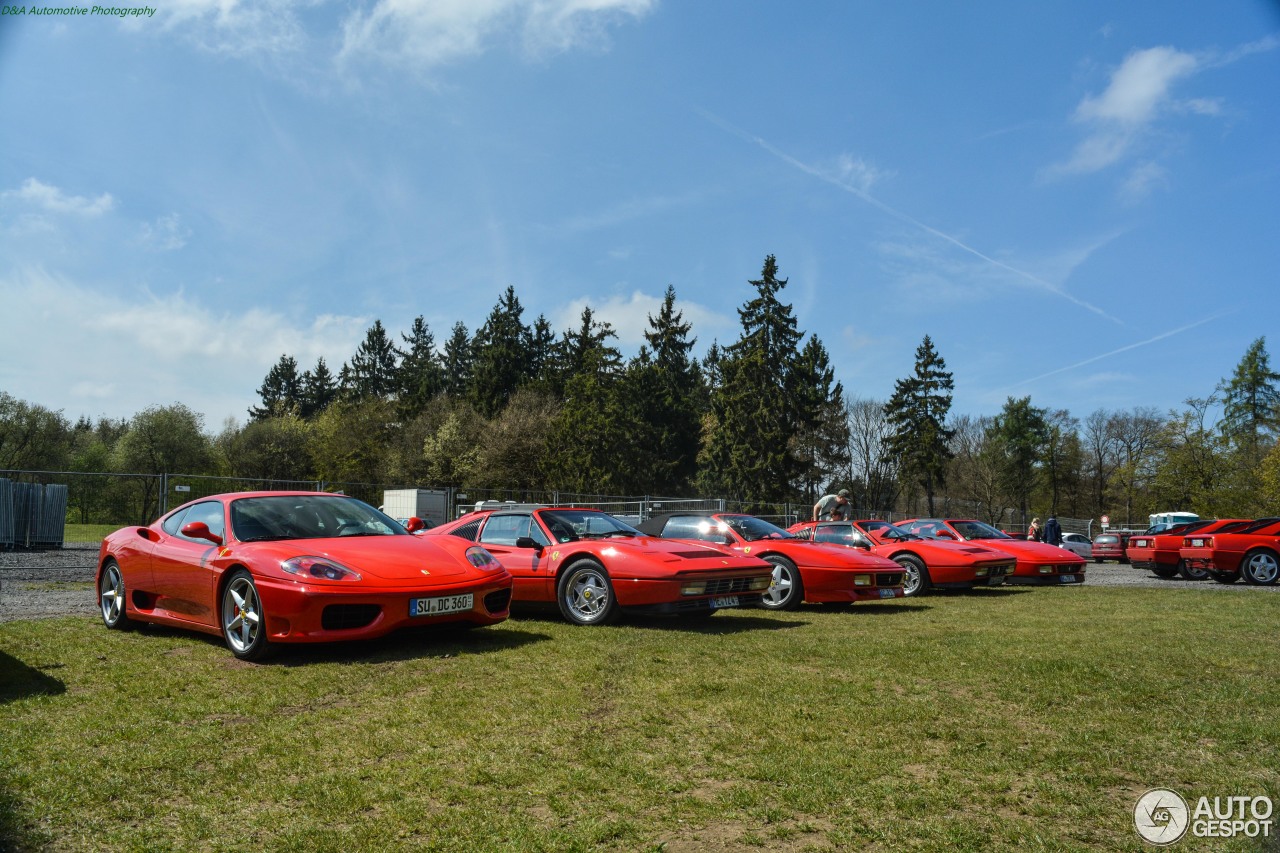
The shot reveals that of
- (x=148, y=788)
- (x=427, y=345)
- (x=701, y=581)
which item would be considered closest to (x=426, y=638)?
(x=701, y=581)

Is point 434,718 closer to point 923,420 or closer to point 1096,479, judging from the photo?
point 923,420

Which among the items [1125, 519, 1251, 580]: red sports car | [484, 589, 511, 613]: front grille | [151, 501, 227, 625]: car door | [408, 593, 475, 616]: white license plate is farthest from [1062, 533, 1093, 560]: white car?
[151, 501, 227, 625]: car door

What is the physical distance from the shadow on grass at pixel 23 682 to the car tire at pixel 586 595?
14.4 feet

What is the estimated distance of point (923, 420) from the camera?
68.8m

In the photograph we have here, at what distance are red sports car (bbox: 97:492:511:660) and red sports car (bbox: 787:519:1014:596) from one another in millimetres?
7903

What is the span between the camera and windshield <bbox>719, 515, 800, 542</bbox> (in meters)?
11.9

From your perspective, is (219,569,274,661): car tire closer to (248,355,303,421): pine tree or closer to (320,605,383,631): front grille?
(320,605,383,631): front grille

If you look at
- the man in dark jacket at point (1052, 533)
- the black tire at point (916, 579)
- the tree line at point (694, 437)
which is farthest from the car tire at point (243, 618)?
the tree line at point (694, 437)

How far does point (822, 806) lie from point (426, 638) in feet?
16.2

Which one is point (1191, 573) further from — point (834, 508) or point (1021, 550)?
point (834, 508)

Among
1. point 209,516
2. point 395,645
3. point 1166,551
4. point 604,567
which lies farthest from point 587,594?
point 1166,551

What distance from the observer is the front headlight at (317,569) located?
662cm

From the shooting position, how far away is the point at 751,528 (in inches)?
476

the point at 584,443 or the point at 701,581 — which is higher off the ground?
the point at 584,443
